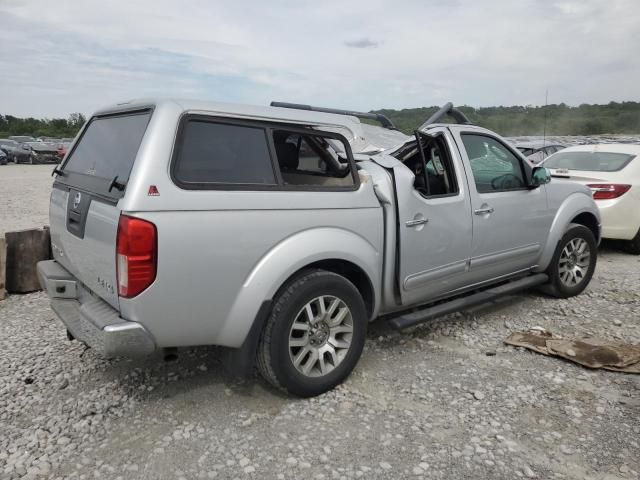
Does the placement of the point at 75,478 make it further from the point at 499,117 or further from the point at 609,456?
the point at 499,117

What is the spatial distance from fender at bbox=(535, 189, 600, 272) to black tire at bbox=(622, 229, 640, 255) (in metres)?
2.71

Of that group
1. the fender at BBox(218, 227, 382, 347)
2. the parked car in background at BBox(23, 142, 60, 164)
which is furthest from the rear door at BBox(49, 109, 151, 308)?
the parked car in background at BBox(23, 142, 60, 164)

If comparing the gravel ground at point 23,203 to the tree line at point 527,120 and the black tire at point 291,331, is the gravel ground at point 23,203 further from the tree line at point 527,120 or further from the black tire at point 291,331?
the black tire at point 291,331

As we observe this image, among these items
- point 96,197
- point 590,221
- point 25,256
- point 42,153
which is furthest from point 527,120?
point 42,153

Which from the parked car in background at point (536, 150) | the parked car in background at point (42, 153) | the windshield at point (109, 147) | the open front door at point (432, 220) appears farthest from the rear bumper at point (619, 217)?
the parked car in background at point (42, 153)

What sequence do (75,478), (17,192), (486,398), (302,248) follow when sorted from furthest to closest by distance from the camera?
1. (17,192)
2. (486,398)
3. (302,248)
4. (75,478)

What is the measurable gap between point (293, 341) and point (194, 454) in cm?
84

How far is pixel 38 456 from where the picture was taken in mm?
2775

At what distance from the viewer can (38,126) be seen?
62.7 metres

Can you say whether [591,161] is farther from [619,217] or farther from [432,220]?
[432,220]

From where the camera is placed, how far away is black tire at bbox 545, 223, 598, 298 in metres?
5.24

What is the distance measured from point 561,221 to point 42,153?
30802 mm

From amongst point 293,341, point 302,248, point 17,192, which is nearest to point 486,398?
point 293,341

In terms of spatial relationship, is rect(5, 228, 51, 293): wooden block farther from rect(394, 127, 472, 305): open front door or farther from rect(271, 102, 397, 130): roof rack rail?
rect(394, 127, 472, 305): open front door
